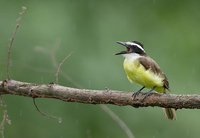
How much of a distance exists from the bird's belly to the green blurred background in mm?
1419

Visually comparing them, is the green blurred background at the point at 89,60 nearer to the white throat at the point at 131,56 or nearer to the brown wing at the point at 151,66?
the white throat at the point at 131,56

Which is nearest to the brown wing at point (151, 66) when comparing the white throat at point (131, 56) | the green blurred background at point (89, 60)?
the white throat at point (131, 56)

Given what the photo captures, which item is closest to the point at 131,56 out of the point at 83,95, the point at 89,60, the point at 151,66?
the point at 151,66

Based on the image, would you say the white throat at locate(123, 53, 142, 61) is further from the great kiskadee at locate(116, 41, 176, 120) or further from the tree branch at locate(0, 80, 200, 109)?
the tree branch at locate(0, 80, 200, 109)

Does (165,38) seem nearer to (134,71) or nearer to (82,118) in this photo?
(82,118)

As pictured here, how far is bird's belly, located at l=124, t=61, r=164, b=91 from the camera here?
496 cm

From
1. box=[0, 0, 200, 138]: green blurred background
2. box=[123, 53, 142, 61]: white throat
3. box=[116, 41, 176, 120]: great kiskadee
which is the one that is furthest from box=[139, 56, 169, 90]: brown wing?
box=[0, 0, 200, 138]: green blurred background

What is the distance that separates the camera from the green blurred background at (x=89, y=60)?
6684 mm

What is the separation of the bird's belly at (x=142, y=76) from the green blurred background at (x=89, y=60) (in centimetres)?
142

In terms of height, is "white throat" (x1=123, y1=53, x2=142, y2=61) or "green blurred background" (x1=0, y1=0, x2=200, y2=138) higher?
"white throat" (x1=123, y1=53, x2=142, y2=61)

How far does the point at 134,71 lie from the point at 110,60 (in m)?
1.82

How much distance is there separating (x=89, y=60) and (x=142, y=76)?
78.9 inches

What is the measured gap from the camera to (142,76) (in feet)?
16.3

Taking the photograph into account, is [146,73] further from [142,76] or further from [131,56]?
[131,56]
